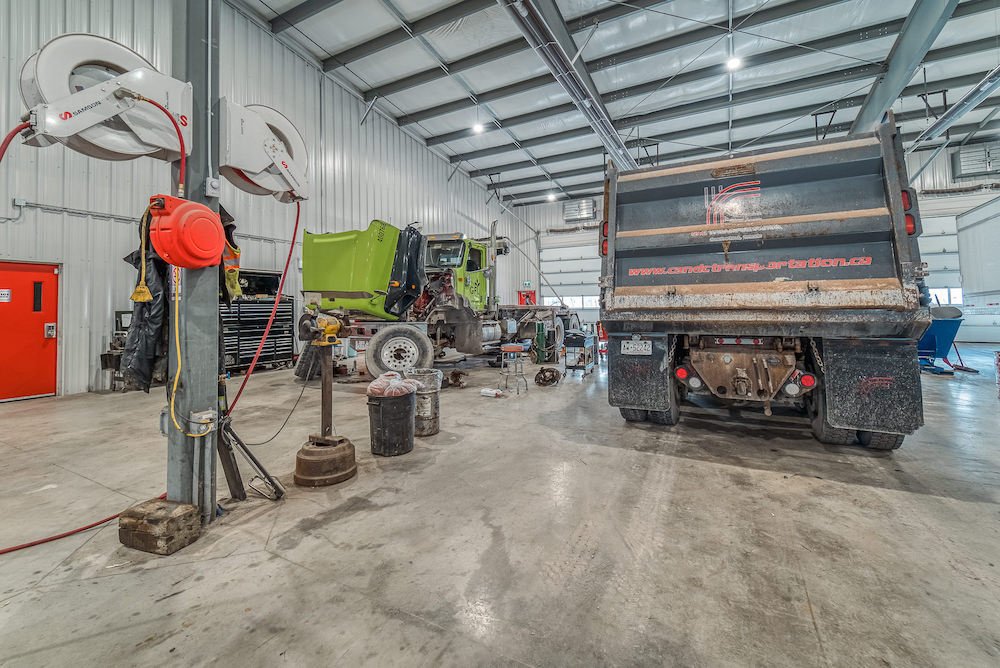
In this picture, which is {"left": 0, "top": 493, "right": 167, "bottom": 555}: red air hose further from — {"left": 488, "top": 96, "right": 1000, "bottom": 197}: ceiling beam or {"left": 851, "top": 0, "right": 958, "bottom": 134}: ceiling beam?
{"left": 488, "top": 96, "right": 1000, "bottom": 197}: ceiling beam

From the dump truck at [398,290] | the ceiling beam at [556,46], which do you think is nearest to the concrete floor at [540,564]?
the dump truck at [398,290]

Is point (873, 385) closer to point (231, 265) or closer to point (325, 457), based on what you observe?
point (325, 457)

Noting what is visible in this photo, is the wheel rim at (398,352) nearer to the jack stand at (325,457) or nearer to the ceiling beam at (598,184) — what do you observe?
the jack stand at (325,457)

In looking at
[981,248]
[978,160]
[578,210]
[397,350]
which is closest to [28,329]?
[397,350]

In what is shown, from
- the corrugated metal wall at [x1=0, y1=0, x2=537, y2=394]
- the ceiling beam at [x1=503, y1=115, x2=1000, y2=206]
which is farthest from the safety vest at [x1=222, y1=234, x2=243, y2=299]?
the ceiling beam at [x1=503, y1=115, x2=1000, y2=206]

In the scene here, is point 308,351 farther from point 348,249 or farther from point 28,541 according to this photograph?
point 28,541

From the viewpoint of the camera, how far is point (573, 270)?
18688 mm

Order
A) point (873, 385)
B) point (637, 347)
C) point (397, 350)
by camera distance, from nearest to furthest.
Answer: point (873, 385), point (637, 347), point (397, 350)

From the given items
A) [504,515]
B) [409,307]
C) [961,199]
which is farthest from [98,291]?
[961,199]

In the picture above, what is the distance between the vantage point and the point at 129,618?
153 cm

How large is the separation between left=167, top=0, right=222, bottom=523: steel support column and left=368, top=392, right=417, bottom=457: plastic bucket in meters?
1.24

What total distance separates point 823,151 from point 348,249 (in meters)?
6.17

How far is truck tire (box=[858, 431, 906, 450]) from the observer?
315 centimetres

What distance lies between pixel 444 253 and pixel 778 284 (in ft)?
20.5
